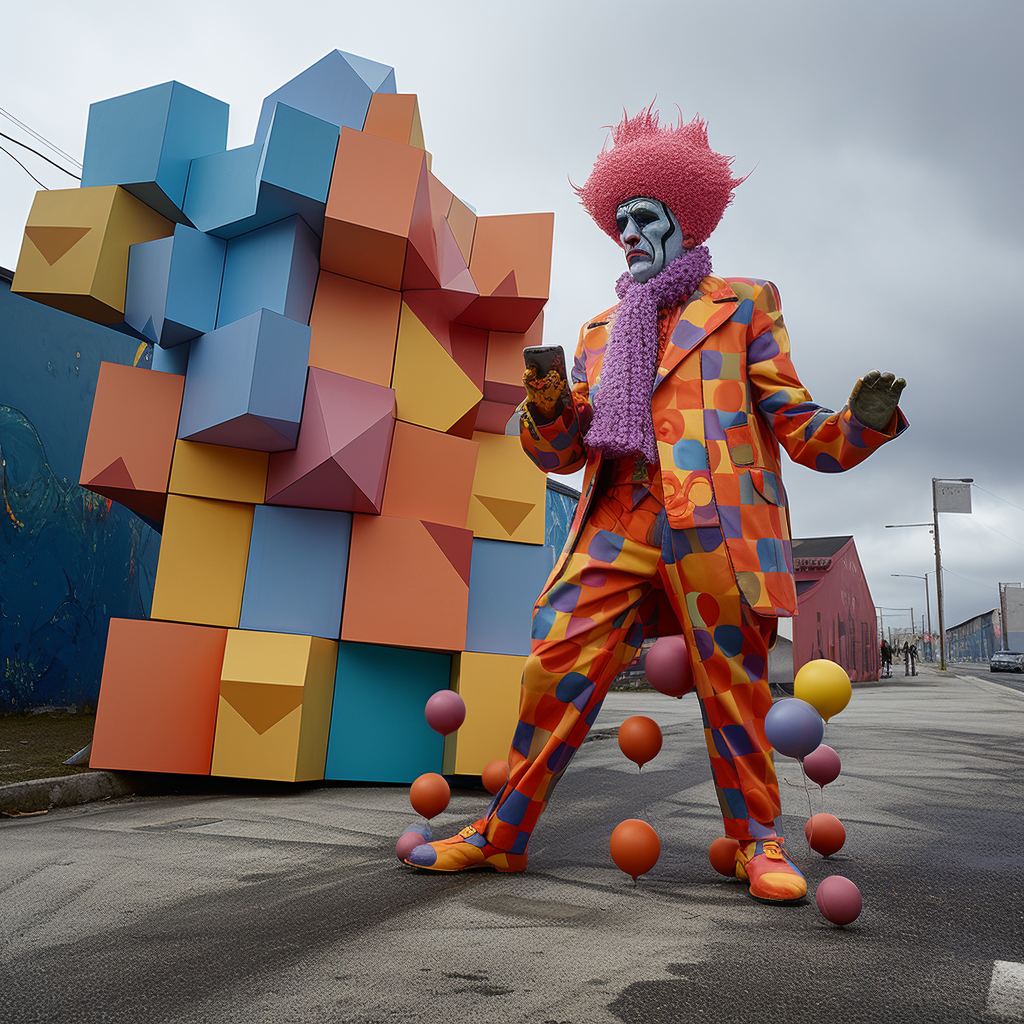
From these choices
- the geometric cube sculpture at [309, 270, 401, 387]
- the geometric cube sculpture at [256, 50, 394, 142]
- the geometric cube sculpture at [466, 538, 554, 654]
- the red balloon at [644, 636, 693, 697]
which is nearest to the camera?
the red balloon at [644, 636, 693, 697]

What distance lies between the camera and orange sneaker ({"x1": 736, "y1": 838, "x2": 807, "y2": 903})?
2.21 metres

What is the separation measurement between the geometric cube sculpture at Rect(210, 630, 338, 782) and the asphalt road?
347 millimetres

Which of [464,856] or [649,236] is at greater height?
[649,236]

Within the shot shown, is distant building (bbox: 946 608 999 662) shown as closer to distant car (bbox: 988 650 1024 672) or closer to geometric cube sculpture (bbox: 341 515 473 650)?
distant car (bbox: 988 650 1024 672)

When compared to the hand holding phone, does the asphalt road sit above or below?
below

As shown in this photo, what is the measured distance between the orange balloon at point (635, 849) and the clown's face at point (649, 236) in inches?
69.9

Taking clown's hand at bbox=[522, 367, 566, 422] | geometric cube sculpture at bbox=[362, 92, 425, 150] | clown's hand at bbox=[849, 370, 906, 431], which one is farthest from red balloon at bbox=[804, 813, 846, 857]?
geometric cube sculpture at bbox=[362, 92, 425, 150]

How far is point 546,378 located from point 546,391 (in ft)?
0.14

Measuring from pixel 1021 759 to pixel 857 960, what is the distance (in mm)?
4310

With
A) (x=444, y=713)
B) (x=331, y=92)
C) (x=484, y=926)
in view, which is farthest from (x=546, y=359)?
(x=331, y=92)

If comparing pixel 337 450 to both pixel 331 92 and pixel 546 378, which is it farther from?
pixel 331 92

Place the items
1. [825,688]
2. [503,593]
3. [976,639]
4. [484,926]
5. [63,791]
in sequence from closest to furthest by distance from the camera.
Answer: [484,926], [825,688], [63,791], [503,593], [976,639]

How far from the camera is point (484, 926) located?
6.26 feet

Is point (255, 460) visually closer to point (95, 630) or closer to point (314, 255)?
point (314, 255)
